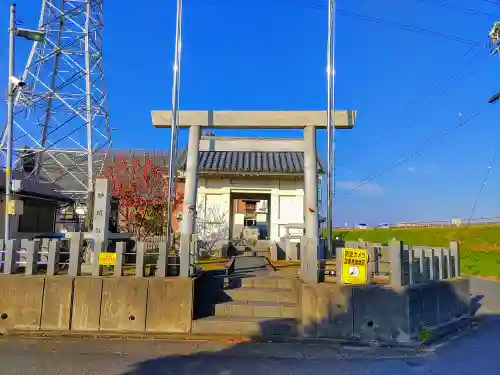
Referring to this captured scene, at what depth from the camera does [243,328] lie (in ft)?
24.7

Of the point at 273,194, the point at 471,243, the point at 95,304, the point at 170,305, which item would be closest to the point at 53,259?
the point at 95,304

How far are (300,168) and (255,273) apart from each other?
8.46 meters

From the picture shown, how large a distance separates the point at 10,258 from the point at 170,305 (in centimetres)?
381

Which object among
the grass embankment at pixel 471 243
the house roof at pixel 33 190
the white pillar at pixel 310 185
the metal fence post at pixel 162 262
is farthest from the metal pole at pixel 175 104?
the grass embankment at pixel 471 243

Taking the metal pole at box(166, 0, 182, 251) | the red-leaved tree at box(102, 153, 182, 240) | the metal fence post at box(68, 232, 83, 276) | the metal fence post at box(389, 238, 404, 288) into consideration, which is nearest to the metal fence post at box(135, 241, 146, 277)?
the metal fence post at box(68, 232, 83, 276)

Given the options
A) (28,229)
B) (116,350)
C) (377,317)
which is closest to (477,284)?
(377,317)

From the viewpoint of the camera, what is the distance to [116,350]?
21.0 ft

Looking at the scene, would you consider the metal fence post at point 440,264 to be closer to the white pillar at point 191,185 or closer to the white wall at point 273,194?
the white pillar at point 191,185

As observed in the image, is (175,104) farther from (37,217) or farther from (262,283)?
(37,217)

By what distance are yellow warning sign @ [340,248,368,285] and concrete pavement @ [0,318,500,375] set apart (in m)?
1.39

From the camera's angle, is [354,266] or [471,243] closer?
[354,266]

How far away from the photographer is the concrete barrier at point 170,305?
→ 296 inches

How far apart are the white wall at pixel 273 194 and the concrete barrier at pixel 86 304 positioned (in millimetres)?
10379

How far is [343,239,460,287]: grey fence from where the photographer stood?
782cm
